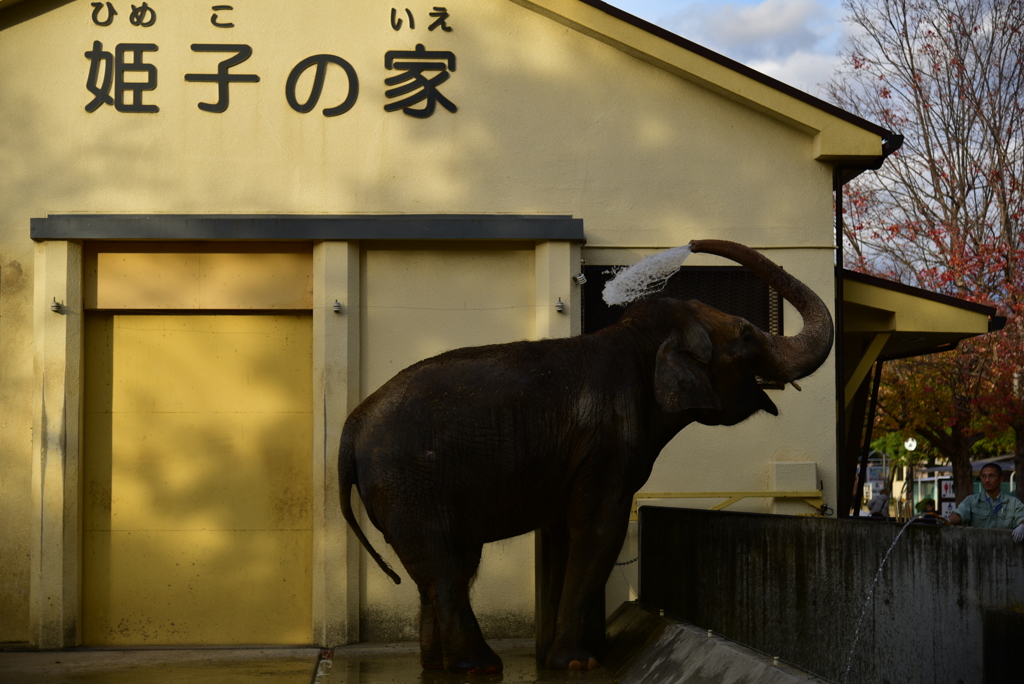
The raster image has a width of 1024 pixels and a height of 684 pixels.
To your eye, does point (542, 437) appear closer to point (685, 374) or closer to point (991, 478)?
point (685, 374)

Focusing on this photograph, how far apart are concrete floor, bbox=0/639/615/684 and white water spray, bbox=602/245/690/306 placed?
2.33m

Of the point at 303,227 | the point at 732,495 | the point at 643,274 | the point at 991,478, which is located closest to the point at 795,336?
the point at 643,274

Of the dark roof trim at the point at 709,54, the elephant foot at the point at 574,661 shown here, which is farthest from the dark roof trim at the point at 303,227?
the elephant foot at the point at 574,661

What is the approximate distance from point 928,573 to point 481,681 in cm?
257

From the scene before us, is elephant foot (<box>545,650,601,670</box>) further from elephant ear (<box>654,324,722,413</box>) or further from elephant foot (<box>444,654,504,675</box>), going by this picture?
elephant ear (<box>654,324,722,413</box>)

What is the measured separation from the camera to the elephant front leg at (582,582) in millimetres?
6859

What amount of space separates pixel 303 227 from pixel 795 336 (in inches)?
190

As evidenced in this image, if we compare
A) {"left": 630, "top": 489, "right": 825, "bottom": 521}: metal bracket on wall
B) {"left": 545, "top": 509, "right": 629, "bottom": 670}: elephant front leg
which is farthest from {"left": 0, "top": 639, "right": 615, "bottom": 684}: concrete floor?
{"left": 630, "top": 489, "right": 825, "bottom": 521}: metal bracket on wall

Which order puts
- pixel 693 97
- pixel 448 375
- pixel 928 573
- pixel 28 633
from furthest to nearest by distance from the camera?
pixel 693 97 < pixel 28 633 < pixel 448 375 < pixel 928 573

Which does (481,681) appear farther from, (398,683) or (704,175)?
(704,175)

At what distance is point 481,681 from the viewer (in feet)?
22.1

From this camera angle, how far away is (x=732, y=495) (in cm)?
1023

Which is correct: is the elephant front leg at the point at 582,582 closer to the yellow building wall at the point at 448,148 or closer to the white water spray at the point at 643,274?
the white water spray at the point at 643,274

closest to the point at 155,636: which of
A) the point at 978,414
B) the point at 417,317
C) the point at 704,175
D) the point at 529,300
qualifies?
the point at 417,317
